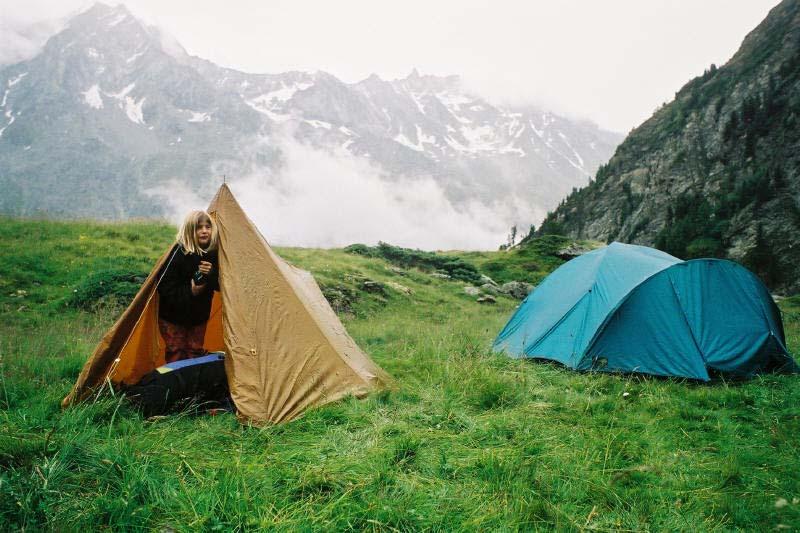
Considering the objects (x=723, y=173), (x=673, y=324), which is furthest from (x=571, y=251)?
(x=673, y=324)

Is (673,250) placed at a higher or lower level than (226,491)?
lower

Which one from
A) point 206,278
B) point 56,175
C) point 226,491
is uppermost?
point 56,175

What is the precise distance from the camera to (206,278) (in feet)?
17.1

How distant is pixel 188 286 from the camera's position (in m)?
5.26

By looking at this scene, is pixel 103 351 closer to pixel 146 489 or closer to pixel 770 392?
pixel 146 489

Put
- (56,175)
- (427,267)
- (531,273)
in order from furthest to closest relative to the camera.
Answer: (56,175), (531,273), (427,267)

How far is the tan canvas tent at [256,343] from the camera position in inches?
182

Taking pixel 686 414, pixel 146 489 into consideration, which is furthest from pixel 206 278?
pixel 686 414

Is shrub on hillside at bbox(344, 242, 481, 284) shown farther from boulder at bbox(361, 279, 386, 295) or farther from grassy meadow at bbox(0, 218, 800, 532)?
grassy meadow at bbox(0, 218, 800, 532)

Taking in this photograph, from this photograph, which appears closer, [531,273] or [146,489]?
[146,489]

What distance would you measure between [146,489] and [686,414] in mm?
5894

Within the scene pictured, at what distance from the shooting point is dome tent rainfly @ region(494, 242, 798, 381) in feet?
21.9

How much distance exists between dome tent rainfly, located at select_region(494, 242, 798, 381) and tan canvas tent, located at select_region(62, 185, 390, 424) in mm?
3811

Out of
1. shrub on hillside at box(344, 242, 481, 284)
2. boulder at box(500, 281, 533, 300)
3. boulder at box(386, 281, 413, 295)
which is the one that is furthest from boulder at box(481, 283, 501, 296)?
boulder at box(386, 281, 413, 295)
